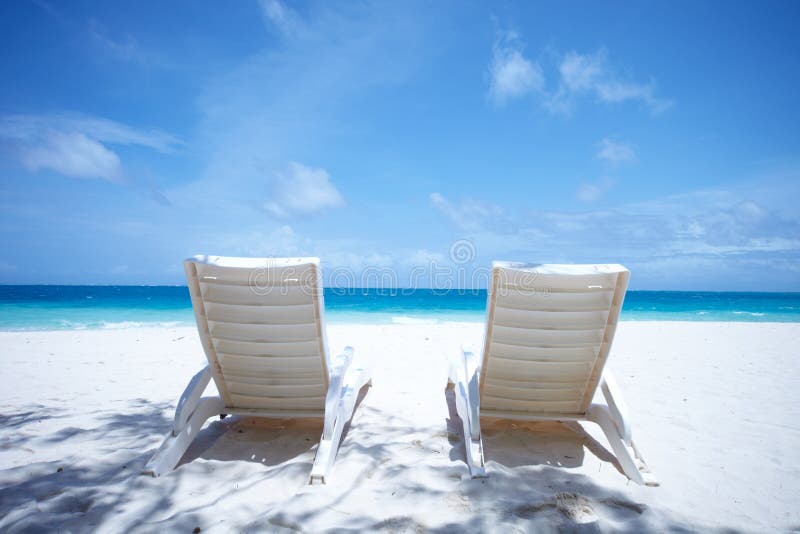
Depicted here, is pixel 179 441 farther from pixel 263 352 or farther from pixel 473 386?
pixel 473 386

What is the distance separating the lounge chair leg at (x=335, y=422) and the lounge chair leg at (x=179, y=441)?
35.3 inches

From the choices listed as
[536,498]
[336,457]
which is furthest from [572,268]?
[336,457]

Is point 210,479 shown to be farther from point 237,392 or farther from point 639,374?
point 639,374

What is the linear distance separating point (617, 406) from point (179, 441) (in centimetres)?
297

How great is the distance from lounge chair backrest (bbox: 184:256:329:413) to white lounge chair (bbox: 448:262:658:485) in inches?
45.1

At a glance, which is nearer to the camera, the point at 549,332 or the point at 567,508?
the point at 567,508

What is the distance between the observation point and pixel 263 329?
2.83 m

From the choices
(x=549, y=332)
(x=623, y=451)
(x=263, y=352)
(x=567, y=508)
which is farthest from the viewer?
(x=263, y=352)

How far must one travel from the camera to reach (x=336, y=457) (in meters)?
2.86

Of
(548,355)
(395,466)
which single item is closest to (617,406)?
(548,355)

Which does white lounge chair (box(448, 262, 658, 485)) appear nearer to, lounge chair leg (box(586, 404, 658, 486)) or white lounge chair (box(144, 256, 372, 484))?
lounge chair leg (box(586, 404, 658, 486))

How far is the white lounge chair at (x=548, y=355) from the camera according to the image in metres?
2.64

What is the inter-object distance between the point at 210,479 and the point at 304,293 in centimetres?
129

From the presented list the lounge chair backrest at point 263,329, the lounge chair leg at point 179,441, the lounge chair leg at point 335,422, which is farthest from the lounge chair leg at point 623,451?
the lounge chair leg at point 179,441
